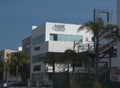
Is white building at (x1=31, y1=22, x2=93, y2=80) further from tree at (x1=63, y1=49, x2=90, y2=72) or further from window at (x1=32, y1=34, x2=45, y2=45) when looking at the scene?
tree at (x1=63, y1=49, x2=90, y2=72)

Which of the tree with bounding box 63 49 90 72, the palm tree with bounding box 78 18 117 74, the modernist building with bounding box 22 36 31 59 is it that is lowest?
the tree with bounding box 63 49 90 72

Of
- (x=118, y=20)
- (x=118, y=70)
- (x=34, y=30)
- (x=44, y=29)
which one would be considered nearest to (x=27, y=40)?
(x=34, y=30)

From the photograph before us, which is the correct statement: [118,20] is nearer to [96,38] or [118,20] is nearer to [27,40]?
[96,38]

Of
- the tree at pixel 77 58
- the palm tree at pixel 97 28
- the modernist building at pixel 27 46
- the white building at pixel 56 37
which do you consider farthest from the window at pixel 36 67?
the palm tree at pixel 97 28

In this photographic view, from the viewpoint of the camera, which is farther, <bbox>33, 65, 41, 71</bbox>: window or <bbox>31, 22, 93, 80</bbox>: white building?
<bbox>33, 65, 41, 71</bbox>: window

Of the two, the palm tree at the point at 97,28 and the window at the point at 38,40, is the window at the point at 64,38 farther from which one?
the palm tree at the point at 97,28

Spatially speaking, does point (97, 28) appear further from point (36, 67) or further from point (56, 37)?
point (36, 67)

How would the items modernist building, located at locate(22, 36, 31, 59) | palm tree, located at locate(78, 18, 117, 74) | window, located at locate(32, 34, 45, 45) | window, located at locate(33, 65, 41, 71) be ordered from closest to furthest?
palm tree, located at locate(78, 18, 117, 74), window, located at locate(33, 65, 41, 71), window, located at locate(32, 34, 45, 45), modernist building, located at locate(22, 36, 31, 59)

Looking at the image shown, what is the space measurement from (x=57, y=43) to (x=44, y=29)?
16.2 ft

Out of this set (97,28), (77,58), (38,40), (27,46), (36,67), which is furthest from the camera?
(27,46)

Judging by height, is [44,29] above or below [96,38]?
above

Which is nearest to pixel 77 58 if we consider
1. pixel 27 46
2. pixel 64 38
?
pixel 64 38

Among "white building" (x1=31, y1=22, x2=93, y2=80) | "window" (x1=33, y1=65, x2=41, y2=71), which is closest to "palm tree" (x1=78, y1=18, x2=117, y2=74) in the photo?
"white building" (x1=31, y1=22, x2=93, y2=80)

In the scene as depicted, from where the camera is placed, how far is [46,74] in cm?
7925
